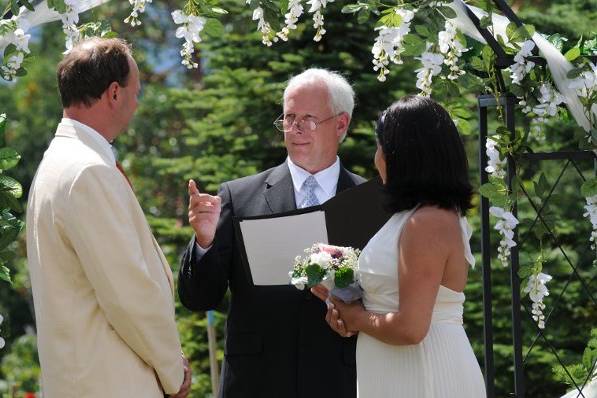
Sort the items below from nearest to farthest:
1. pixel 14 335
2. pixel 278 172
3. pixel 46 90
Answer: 1. pixel 278 172
2. pixel 14 335
3. pixel 46 90

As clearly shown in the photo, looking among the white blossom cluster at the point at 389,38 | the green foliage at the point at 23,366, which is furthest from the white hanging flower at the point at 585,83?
the green foliage at the point at 23,366

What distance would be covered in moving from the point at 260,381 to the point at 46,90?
13.2m

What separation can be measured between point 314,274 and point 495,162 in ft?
3.17

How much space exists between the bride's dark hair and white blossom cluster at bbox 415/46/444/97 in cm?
54

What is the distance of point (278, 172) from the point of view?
161 inches

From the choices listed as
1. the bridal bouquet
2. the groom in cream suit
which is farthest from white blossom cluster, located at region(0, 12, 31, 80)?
the bridal bouquet

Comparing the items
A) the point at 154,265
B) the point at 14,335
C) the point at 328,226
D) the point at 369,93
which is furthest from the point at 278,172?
the point at 14,335

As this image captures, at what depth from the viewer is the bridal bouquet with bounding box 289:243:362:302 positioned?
321 cm

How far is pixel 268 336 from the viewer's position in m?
3.80

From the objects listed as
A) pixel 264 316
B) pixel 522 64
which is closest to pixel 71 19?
pixel 264 316

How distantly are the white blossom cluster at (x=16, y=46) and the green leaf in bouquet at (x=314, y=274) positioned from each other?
131cm

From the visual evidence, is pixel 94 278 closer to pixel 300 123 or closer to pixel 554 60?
pixel 300 123

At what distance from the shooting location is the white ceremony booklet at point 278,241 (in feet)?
11.8

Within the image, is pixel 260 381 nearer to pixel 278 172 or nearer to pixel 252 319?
pixel 252 319
